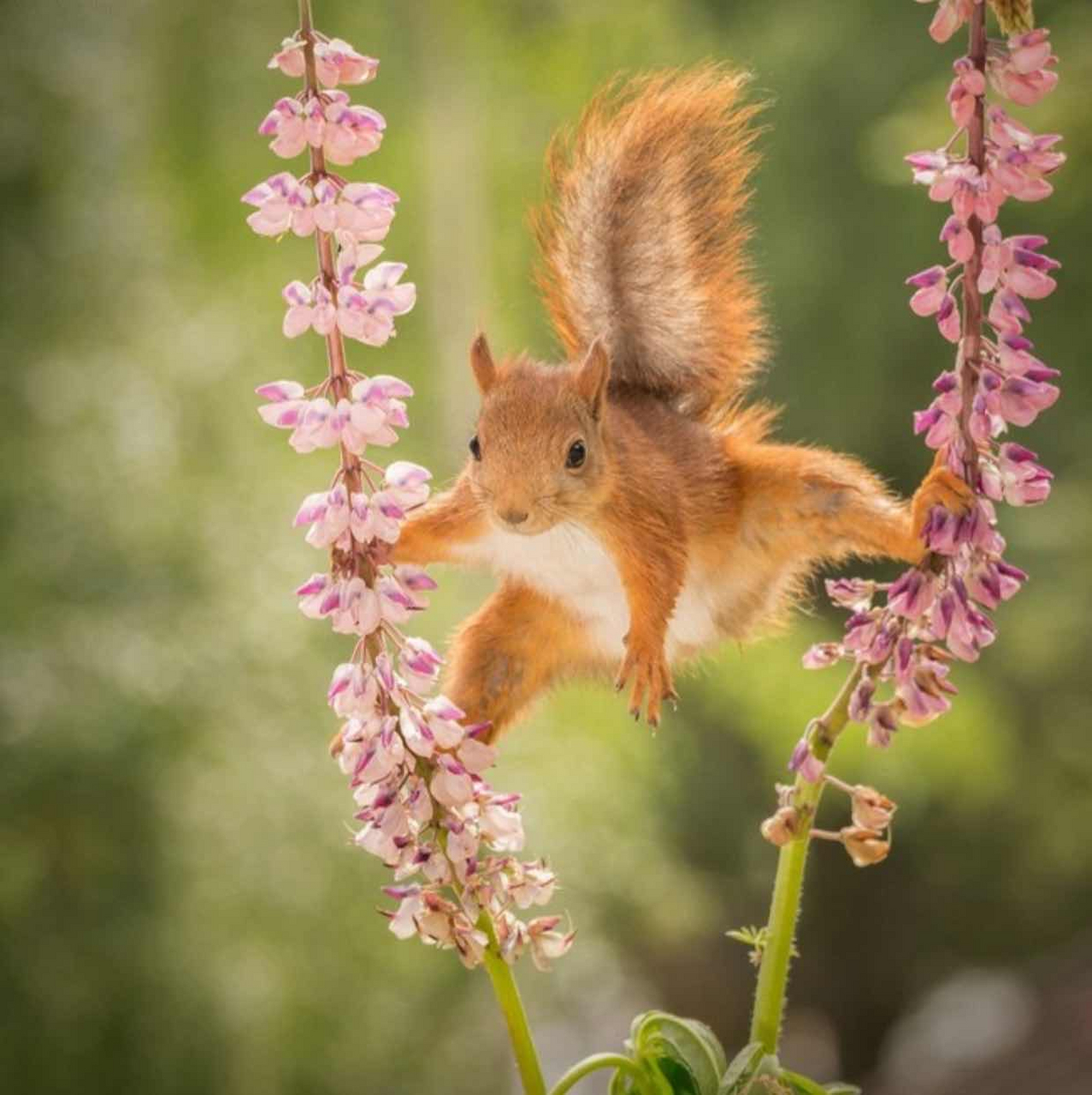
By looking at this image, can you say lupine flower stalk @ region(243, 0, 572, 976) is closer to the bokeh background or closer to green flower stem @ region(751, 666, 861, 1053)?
green flower stem @ region(751, 666, 861, 1053)

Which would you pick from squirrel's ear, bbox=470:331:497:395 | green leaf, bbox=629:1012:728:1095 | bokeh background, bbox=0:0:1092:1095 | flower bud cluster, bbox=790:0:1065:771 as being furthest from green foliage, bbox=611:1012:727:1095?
bokeh background, bbox=0:0:1092:1095

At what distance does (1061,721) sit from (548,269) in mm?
1721

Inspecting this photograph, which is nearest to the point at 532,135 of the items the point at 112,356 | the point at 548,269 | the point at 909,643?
the point at 112,356

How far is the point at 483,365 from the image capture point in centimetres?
55

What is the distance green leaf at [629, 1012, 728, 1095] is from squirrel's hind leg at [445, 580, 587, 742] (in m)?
0.11

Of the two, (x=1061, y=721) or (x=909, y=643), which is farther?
(x=1061, y=721)

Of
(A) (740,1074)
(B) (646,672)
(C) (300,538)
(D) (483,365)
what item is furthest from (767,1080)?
(C) (300,538)

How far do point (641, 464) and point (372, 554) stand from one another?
0.11m

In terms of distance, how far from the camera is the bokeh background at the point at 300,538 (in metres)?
1.52

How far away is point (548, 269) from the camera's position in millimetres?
633

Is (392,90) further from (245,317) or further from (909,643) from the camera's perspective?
(909,643)

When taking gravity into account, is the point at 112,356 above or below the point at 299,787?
above

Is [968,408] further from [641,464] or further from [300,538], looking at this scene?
[300,538]

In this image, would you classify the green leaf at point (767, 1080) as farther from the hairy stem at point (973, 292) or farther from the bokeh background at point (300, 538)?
the bokeh background at point (300, 538)
